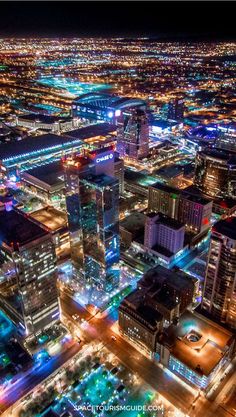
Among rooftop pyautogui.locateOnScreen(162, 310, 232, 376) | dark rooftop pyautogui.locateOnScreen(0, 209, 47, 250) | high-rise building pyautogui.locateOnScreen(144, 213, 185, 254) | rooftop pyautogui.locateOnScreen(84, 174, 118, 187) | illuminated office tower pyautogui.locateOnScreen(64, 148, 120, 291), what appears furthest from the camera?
high-rise building pyautogui.locateOnScreen(144, 213, 185, 254)

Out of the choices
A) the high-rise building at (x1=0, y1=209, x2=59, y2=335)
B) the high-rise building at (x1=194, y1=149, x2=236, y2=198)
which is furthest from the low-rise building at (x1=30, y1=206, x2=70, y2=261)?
the high-rise building at (x1=194, y1=149, x2=236, y2=198)

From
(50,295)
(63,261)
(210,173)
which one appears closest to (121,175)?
(210,173)

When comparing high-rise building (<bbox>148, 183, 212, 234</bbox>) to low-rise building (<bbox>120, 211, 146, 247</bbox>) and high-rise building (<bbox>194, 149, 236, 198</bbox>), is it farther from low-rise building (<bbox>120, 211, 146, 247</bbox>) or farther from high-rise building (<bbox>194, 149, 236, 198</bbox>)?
high-rise building (<bbox>194, 149, 236, 198</bbox>)

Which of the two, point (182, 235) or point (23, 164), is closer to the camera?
point (182, 235)

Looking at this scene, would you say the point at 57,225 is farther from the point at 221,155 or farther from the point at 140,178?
the point at 221,155

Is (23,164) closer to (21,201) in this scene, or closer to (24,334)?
(21,201)

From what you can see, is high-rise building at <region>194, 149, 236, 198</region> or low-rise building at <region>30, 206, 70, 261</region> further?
high-rise building at <region>194, 149, 236, 198</region>

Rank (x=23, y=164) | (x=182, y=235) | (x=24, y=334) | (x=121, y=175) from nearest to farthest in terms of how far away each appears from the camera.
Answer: (x=24, y=334) → (x=182, y=235) → (x=121, y=175) → (x=23, y=164)
